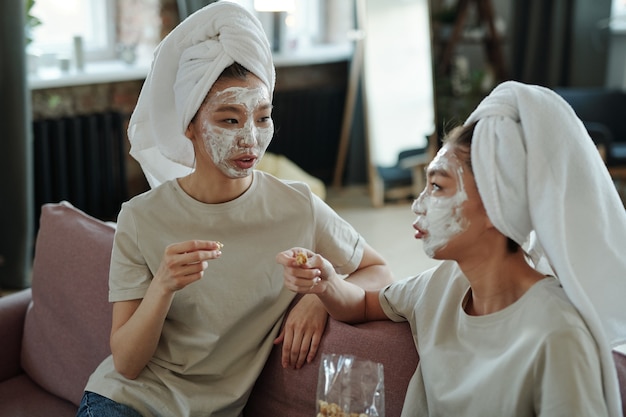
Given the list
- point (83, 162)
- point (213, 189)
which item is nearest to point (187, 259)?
point (213, 189)

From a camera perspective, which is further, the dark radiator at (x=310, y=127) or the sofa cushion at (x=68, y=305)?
the dark radiator at (x=310, y=127)

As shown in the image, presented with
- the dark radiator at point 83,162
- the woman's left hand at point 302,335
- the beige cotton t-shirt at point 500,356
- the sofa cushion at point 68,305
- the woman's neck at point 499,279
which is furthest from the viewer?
the dark radiator at point 83,162

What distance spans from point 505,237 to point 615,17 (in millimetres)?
5965

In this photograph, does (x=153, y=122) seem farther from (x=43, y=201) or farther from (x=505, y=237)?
(x=43, y=201)

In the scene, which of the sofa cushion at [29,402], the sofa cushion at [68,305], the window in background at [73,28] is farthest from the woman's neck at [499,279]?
the window in background at [73,28]

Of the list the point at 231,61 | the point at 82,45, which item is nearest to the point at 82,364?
the point at 231,61

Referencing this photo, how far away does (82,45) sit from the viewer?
4.73 metres

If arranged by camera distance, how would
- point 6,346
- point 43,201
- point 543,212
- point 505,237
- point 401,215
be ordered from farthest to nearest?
1. point 401,215
2. point 43,201
3. point 6,346
4. point 505,237
5. point 543,212

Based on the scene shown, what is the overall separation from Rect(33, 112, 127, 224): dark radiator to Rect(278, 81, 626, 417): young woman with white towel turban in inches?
129

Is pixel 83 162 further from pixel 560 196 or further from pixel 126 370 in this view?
pixel 560 196

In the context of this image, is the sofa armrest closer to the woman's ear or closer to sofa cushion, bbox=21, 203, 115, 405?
sofa cushion, bbox=21, 203, 115, 405

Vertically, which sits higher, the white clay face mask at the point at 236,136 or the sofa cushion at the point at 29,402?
the white clay face mask at the point at 236,136

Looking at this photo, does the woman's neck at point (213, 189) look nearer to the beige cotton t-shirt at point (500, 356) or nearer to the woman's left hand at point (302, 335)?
the woman's left hand at point (302, 335)

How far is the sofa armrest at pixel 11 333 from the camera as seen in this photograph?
2.31 m
